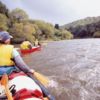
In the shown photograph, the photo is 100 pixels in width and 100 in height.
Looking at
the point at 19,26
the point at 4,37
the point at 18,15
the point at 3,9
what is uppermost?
the point at 3,9

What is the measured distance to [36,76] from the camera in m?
7.43

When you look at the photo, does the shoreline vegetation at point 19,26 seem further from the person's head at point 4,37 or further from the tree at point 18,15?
the person's head at point 4,37

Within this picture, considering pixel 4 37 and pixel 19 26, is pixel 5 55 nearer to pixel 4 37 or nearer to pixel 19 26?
pixel 4 37

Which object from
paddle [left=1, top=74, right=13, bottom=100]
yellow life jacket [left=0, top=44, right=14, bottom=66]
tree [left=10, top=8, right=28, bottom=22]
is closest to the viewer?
paddle [left=1, top=74, right=13, bottom=100]

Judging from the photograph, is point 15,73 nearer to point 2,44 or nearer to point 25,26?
point 2,44

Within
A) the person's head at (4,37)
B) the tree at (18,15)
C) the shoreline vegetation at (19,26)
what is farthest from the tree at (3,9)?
the person's head at (4,37)

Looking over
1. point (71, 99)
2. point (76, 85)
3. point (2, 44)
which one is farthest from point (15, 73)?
point (76, 85)

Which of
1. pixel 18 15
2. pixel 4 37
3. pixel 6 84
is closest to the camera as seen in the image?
pixel 6 84

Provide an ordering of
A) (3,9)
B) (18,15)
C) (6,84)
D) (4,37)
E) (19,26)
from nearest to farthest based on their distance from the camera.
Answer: (6,84), (4,37), (19,26), (3,9), (18,15)

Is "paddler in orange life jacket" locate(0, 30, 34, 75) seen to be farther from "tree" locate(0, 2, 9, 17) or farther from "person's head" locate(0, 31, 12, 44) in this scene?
"tree" locate(0, 2, 9, 17)

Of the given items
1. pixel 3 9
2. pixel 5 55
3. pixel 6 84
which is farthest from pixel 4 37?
pixel 3 9

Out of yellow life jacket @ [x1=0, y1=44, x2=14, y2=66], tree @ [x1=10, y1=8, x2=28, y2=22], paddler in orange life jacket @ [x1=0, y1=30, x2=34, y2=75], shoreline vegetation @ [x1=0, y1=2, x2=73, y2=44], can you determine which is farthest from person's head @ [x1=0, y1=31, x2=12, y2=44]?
tree @ [x1=10, y1=8, x2=28, y2=22]

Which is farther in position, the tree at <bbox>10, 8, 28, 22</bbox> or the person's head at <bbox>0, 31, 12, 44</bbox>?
the tree at <bbox>10, 8, 28, 22</bbox>

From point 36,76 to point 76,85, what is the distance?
3719 millimetres
